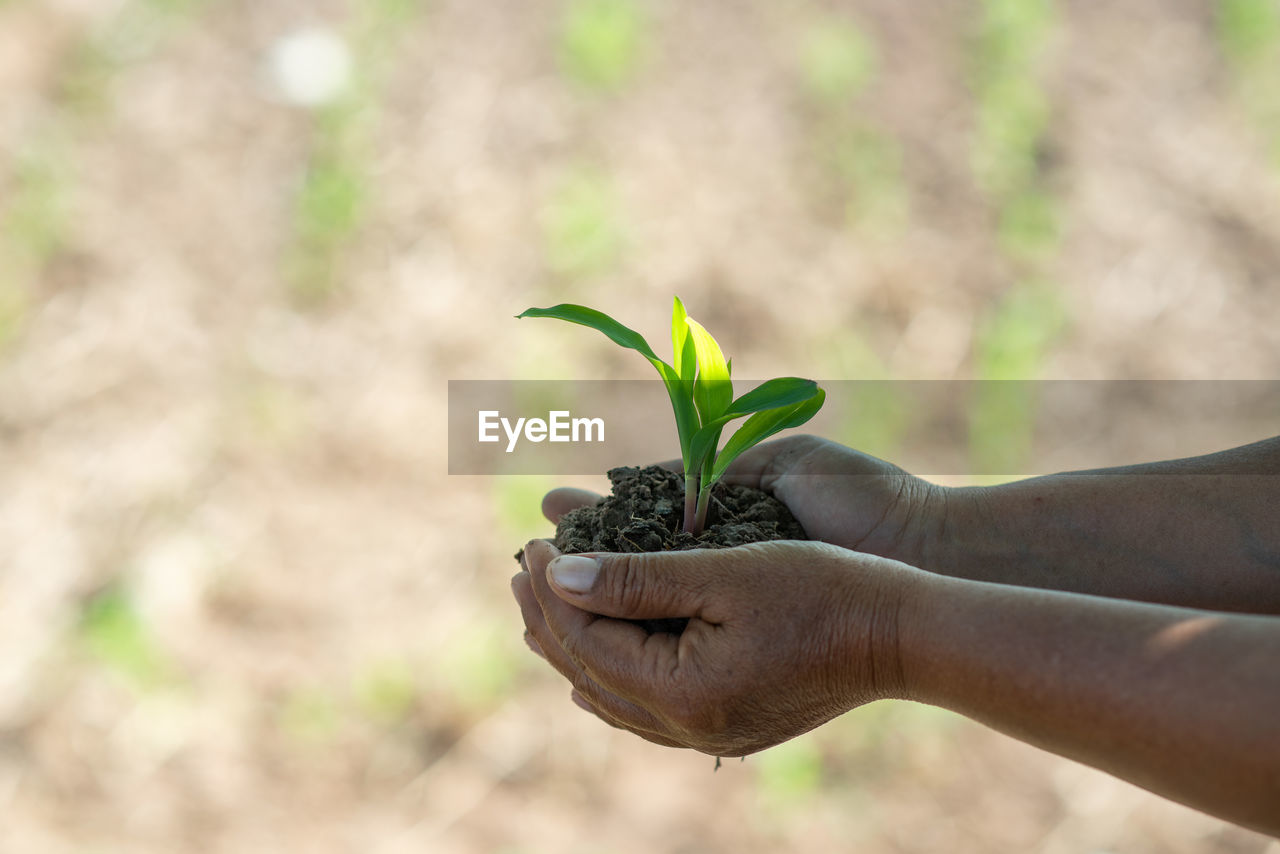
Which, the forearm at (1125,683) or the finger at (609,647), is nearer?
the forearm at (1125,683)

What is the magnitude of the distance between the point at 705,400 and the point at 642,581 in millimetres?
281

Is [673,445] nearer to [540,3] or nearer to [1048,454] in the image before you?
[1048,454]

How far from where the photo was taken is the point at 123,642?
229 cm

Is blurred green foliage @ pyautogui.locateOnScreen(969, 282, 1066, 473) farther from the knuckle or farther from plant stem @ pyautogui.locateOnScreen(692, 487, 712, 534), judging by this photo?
the knuckle

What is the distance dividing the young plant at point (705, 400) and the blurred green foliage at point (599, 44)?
2049 mm

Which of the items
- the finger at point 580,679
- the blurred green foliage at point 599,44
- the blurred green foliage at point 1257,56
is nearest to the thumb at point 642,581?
the finger at point 580,679

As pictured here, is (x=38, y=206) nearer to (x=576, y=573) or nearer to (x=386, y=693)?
(x=386, y=693)

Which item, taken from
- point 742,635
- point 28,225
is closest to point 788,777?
point 742,635

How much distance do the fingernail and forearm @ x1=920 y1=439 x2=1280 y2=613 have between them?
1.78ft

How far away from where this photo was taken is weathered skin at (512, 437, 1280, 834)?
2.64ft

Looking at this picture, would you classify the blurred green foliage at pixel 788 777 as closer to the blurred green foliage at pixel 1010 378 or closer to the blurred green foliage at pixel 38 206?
the blurred green foliage at pixel 1010 378

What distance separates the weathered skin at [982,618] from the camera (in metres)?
0.81

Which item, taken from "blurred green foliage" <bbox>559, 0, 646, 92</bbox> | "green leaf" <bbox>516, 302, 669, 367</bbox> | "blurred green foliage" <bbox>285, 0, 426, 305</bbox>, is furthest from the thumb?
Answer: "blurred green foliage" <bbox>559, 0, 646, 92</bbox>

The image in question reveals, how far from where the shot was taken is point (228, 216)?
9.45 ft
